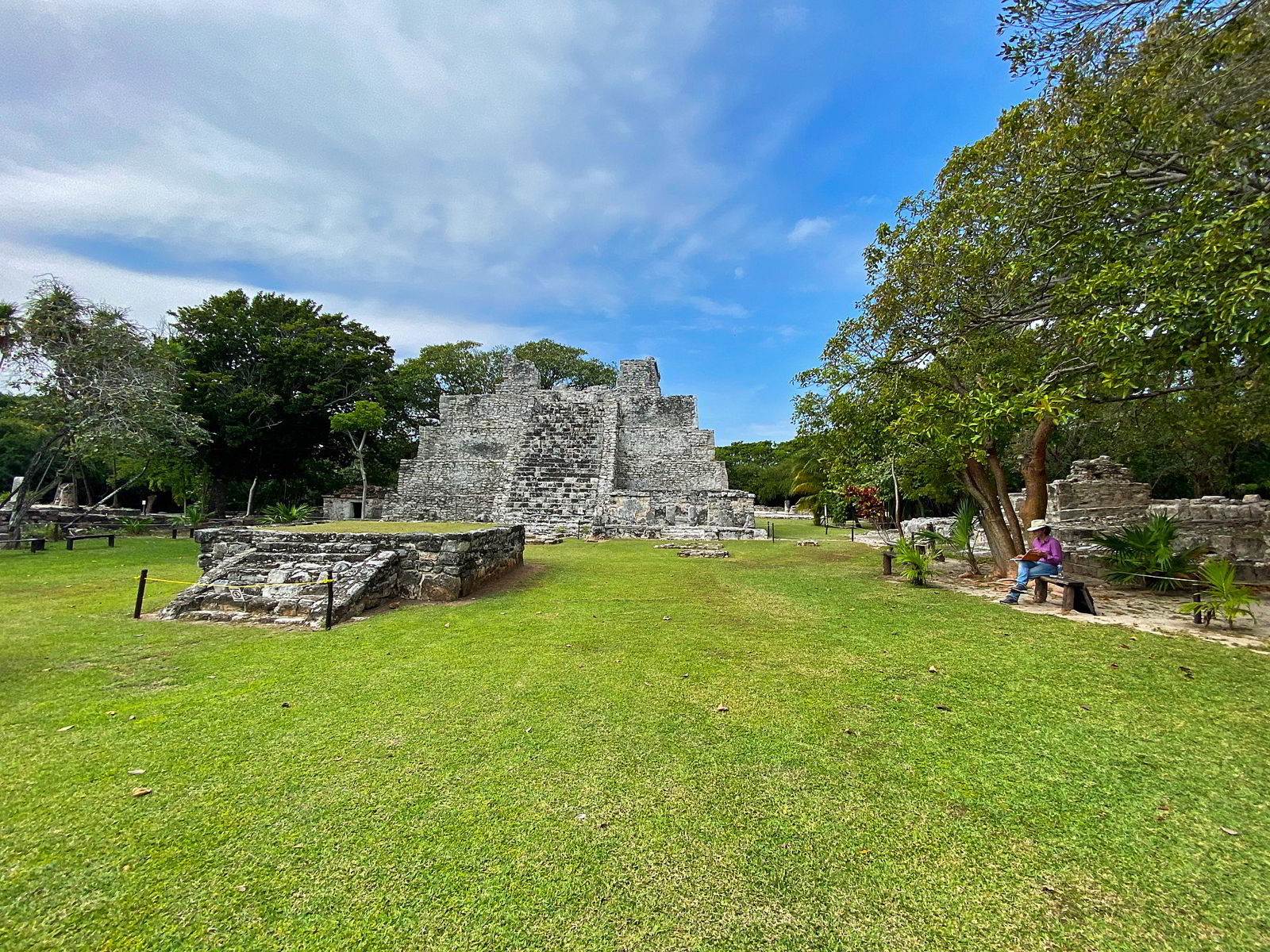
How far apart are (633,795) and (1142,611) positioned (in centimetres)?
691

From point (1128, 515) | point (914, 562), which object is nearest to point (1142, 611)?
point (914, 562)

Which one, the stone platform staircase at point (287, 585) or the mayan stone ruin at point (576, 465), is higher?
the mayan stone ruin at point (576, 465)

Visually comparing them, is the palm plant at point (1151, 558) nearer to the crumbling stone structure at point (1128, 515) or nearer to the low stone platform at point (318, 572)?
the crumbling stone structure at point (1128, 515)

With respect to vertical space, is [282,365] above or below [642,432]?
above

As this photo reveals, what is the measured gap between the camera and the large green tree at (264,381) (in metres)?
20.3

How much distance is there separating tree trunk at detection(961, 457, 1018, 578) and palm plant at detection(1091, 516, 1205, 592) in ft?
3.97

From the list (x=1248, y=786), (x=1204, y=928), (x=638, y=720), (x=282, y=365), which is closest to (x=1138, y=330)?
(x=1248, y=786)

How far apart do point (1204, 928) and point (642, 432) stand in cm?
1958

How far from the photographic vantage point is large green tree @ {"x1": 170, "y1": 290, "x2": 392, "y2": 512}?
20266 millimetres

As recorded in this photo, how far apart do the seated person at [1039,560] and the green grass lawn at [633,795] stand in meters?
1.98

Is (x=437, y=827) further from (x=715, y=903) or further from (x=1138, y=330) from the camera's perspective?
(x=1138, y=330)

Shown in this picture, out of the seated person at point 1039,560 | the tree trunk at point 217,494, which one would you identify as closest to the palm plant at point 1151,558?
the seated person at point 1039,560

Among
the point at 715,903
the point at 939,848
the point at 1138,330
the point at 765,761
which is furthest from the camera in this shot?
the point at 1138,330

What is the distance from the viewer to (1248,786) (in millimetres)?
2527
